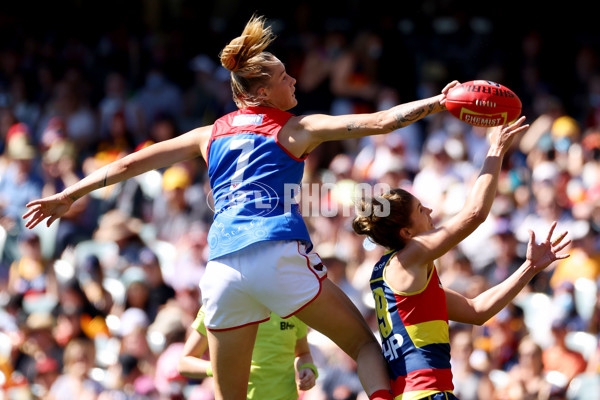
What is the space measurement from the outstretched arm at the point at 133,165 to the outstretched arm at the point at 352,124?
445mm

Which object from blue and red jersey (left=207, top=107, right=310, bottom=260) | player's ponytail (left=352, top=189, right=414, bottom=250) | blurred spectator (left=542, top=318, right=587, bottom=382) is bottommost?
blurred spectator (left=542, top=318, right=587, bottom=382)

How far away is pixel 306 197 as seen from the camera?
29.3ft

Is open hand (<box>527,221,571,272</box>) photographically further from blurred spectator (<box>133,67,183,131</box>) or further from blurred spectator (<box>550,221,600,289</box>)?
blurred spectator (<box>133,67,183,131</box>)

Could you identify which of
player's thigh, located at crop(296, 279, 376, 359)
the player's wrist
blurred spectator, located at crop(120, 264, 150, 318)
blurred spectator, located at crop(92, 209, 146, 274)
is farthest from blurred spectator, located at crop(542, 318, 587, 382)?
blurred spectator, located at crop(92, 209, 146, 274)

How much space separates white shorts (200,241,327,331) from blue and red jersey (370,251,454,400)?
0.36 metres

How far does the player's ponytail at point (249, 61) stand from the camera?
3994 mm

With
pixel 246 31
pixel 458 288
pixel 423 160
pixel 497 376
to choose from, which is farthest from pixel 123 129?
pixel 246 31

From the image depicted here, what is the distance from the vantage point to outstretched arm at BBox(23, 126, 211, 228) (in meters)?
4.11

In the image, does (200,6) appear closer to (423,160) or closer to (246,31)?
(423,160)

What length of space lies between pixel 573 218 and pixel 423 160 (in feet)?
6.14

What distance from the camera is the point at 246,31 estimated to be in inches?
160

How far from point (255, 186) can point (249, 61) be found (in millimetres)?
580

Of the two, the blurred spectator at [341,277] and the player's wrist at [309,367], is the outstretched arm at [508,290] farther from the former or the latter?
the blurred spectator at [341,277]

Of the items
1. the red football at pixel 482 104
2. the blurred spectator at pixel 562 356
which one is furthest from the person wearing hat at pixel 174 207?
the red football at pixel 482 104
